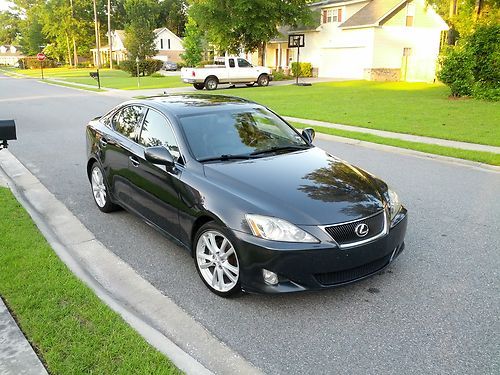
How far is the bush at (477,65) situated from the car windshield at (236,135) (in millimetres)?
16309

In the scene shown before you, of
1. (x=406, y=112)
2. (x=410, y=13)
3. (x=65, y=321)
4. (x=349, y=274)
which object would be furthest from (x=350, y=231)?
(x=410, y=13)

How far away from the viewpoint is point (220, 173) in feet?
13.4

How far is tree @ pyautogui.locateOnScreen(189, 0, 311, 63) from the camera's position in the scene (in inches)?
1318

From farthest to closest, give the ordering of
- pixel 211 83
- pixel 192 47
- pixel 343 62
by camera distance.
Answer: pixel 192 47
pixel 343 62
pixel 211 83

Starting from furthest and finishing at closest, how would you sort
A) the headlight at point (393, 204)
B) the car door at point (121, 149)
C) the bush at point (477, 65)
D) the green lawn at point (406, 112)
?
the bush at point (477, 65), the green lawn at point (406, 112), the car door at point (121, 149), the headlight at point (393, 204)

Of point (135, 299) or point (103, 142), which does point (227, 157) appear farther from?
point (103, 142)

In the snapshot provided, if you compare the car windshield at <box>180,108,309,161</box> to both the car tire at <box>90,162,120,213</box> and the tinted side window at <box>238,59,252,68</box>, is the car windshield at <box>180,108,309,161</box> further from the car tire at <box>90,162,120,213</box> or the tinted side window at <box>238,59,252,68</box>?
the tinted side window at <box>238,59,252,68</box>

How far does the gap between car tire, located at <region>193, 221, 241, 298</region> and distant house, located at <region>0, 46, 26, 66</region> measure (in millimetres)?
138922

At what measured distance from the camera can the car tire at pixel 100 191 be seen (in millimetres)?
5887

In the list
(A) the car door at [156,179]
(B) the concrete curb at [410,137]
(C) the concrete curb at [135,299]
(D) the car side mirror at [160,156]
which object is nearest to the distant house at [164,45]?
(B) the concrete curb at [410,137]

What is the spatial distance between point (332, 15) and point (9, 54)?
118 meters

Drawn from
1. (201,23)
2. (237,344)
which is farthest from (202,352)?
(201,23)

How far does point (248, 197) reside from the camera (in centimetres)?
371

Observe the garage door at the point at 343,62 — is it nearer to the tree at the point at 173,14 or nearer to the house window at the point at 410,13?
the house window at the point at 410,13
